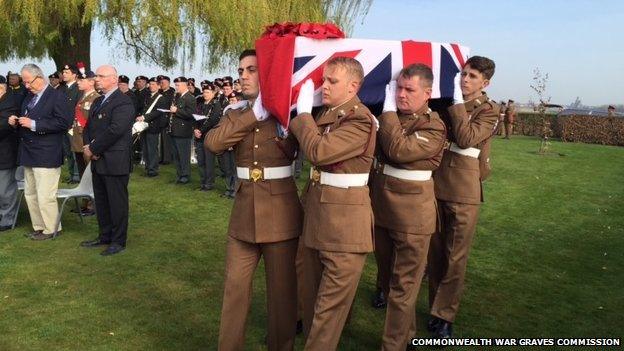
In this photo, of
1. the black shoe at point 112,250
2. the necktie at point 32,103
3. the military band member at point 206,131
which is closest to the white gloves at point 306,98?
the black shoe at point 112,250

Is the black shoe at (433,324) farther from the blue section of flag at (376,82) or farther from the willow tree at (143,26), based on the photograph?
the willow tree at (143,26)

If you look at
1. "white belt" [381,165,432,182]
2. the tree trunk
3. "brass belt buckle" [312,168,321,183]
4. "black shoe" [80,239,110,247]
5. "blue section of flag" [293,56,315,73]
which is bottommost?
"black shoe" [80,239,110,247]

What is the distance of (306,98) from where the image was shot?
297 cm

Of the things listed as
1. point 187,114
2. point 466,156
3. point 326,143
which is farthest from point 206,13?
point 326,143

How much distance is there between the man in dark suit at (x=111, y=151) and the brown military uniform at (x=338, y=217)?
326 cm

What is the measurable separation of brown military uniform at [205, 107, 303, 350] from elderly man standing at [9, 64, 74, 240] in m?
3.61

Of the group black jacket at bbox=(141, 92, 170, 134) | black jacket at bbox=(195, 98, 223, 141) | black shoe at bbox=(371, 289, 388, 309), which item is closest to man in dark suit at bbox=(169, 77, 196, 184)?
black jacket at bbox=(195, 98, 223, 141)

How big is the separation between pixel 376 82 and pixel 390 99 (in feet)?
0.96

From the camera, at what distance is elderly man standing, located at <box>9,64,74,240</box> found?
6.17 meters

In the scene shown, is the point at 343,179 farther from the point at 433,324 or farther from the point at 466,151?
the point at 433,324

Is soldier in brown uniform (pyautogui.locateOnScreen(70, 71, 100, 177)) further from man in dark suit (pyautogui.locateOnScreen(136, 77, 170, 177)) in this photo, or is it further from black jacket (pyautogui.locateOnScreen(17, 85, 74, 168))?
man in dark suit (pyautogui.locateOnScreen(136, 77, 170, 177))

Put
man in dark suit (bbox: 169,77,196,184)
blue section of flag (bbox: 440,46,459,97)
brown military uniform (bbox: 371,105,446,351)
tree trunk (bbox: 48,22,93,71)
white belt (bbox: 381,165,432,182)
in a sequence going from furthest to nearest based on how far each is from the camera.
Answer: tree trunk (bbox: 48,22,93,71) → man in dark suit (bbox: 169,77,196,184) → blue section of flag (bbox: 440,46,459,97) → white belt (bbox: 381,165,432,182) → brown military uniform (bbox: 371,105,446,351)

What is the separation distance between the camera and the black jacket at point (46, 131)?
6177mm

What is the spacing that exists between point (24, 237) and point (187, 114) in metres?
4.53
